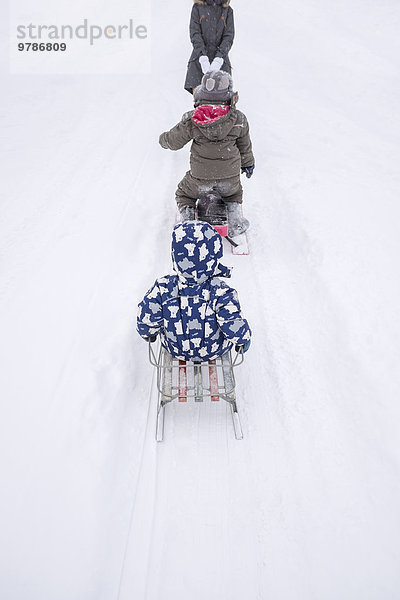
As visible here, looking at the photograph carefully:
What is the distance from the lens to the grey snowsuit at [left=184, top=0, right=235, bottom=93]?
17.8ft

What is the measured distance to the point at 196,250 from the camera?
223 cm

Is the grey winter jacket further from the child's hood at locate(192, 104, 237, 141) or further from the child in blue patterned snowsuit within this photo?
the child in blue patterned snowsuit

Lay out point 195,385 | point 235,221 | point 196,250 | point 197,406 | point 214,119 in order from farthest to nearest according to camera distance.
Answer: point 235,221, point 214,119, point 197,406, point 195,385, point 196,250

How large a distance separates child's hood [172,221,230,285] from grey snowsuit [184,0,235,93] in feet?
15.3

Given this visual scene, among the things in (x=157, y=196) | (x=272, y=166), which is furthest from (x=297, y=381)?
(x=272, y=166)

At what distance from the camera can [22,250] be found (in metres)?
3.97

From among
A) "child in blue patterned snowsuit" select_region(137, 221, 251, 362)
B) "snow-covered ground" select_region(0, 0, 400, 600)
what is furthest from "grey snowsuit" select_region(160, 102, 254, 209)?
"child in blue patterned snowsuit" select_region(137, 221, 251, 362)

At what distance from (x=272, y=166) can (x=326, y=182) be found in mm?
831

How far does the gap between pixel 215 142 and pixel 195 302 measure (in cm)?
203

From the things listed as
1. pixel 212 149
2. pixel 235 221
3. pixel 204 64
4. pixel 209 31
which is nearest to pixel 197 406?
pixel 235 221

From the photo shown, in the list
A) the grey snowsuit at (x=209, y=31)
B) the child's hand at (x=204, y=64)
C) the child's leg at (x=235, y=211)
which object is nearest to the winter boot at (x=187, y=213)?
the child's leg at (x=235, y=211)

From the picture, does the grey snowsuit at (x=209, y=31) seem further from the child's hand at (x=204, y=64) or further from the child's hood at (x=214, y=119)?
the child's hood at (x=214, y=119)

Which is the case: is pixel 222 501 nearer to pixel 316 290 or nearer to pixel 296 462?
pixel 296 462

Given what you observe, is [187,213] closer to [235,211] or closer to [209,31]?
[235,211]
